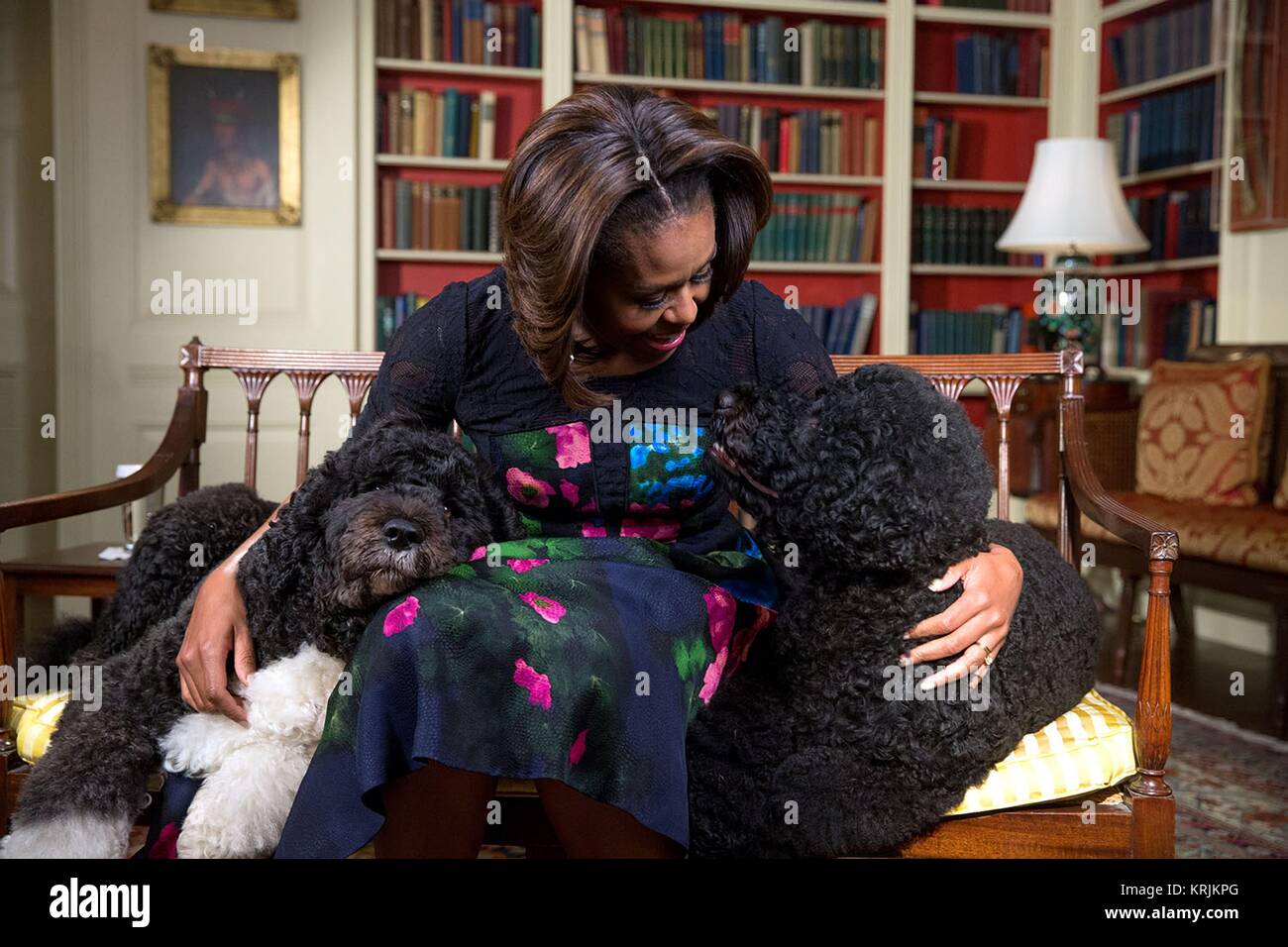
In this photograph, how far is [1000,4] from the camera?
4938mm

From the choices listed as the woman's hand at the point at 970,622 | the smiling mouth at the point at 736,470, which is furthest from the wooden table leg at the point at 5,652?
the woman's hand at the point at 970,622

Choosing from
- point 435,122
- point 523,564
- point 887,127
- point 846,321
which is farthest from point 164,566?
point 887,127

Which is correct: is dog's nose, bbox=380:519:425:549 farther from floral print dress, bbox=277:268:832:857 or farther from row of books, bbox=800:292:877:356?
row of books, bbox=800:292:877:356

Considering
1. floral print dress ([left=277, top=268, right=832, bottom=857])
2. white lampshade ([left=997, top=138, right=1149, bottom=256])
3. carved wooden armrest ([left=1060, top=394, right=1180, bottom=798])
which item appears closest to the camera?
floral print dress ([left=277, top=268, right=832, bottom=857])

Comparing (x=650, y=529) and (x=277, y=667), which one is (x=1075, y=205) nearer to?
(x=650, y=529)

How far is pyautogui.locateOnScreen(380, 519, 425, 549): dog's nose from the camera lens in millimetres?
1230

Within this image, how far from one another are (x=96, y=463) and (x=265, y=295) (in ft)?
3.02

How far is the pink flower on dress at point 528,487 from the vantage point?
1.53 meters

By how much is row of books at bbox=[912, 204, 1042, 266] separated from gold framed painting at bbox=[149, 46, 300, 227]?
2.67 m

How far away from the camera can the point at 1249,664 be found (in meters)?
4.02

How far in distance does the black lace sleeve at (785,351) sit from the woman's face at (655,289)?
0.16m

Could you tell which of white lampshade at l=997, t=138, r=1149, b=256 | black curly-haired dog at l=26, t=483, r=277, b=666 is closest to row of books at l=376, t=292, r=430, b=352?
white lampshade at l=997, t=138, r=1149, b=256

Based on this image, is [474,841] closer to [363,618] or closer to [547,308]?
[363,618]
